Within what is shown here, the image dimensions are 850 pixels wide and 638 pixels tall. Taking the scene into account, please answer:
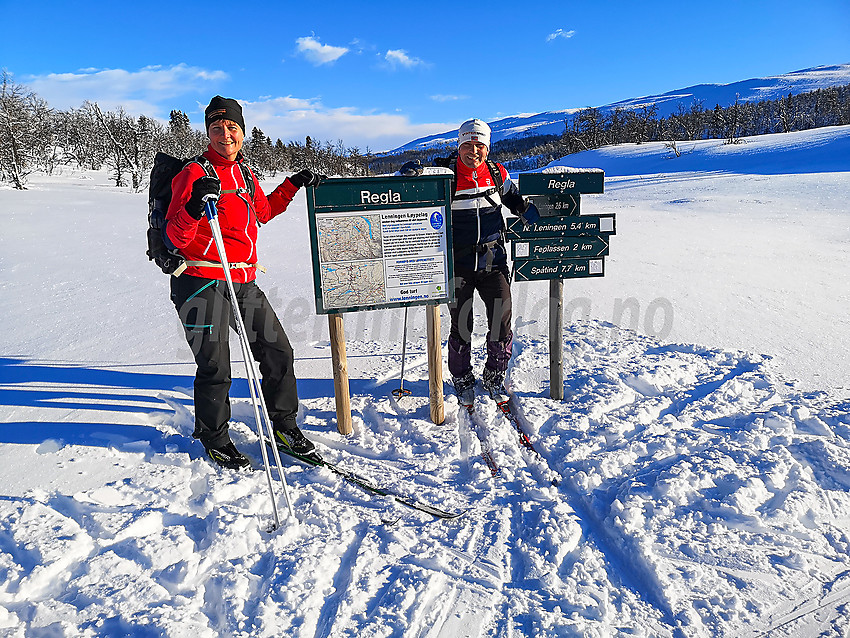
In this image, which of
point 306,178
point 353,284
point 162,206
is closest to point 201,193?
point 162,206

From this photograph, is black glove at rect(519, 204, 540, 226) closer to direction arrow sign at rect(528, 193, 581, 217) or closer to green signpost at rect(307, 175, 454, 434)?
direction arrow sign at rect(528, 193, 581, 217)

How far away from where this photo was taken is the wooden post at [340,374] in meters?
3.65

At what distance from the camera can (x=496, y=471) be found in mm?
3271

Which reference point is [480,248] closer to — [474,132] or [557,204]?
[557,204]

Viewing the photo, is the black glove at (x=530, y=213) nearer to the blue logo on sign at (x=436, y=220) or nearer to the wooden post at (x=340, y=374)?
the blue logo on sign at (x=436, y=220)

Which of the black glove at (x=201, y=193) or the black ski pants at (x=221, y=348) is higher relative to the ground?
the black glove at (x=201, y=193)

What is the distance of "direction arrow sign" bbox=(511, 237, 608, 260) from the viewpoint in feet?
13.3

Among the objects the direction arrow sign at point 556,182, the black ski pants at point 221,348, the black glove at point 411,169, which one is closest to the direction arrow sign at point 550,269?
the direction arrow sign at point 556,182

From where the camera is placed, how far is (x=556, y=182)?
3.97 metres

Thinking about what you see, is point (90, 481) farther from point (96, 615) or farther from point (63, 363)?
point (63, 363)

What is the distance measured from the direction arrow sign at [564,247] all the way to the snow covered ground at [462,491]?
1123 mm

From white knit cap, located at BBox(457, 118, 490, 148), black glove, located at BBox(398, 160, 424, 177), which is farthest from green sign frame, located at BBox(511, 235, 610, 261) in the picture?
black glove, located at BBox(398, 160, 424, 177)

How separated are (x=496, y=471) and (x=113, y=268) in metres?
9.16

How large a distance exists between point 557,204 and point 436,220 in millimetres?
1073
